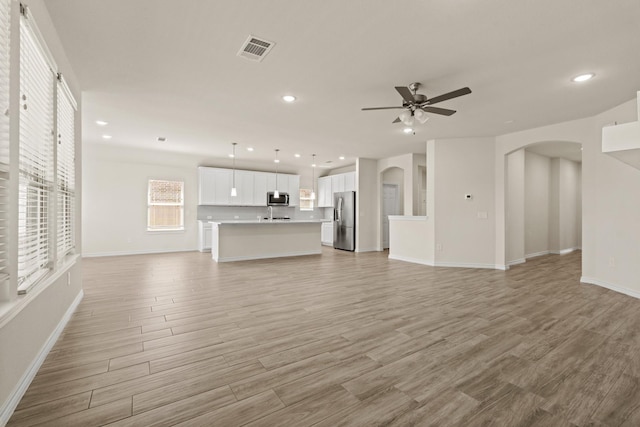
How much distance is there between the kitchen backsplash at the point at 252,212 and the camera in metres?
8.75

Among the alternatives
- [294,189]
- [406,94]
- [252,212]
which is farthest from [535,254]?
[252,212]

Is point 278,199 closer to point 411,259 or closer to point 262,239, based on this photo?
point 262,239

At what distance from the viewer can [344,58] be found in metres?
2.88

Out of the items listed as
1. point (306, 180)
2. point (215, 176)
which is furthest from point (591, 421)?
point (306, 180)

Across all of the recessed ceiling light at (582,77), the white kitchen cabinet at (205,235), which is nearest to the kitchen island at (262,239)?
the white kitchen cabinet at (205,235)

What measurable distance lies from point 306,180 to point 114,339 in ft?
27.1

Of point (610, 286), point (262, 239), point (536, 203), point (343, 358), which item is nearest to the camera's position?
point (343, 358)

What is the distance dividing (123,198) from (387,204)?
7.32 m

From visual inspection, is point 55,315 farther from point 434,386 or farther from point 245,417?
point 434,386

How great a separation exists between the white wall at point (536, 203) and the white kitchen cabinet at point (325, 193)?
5.48 meters

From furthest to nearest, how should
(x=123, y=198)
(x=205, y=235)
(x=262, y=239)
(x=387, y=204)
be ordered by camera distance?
1. (x=387, y=204)
2. (x=205, y=235)
3. (x=123, y=198)
4. (x=262, y=239)

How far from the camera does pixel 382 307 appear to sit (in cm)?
345

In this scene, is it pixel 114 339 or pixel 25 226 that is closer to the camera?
pixel 25 226

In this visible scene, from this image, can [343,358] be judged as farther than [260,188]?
No
